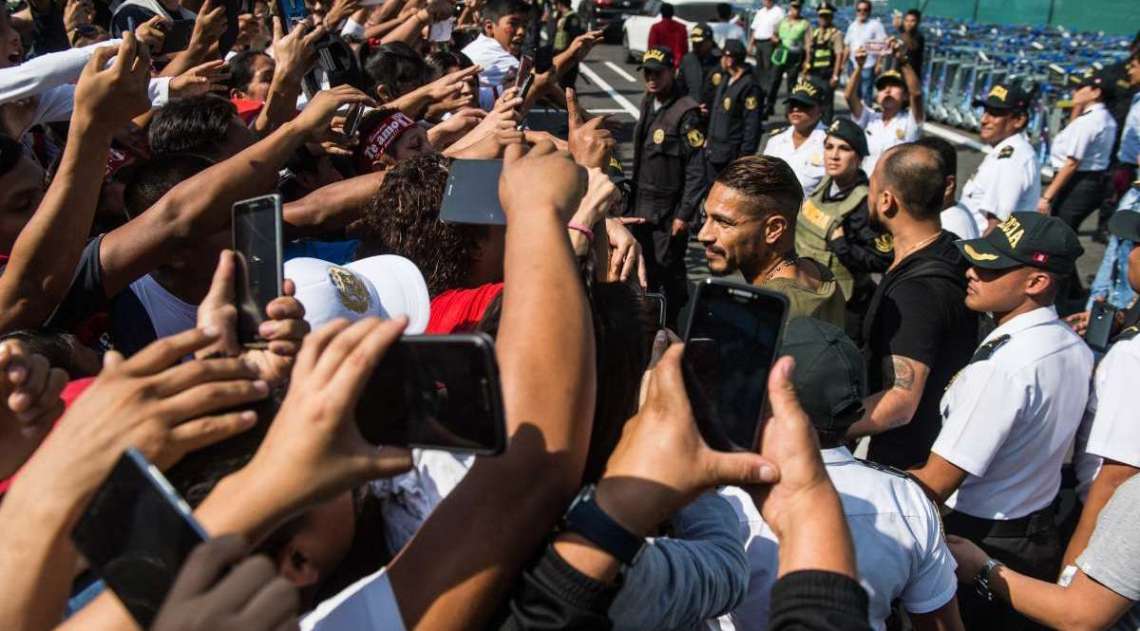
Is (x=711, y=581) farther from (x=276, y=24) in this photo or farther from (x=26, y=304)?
(x=276, y=24)

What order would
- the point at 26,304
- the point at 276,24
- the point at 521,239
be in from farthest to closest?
the point at 276,24
the point at 26,304
the point at 521,239

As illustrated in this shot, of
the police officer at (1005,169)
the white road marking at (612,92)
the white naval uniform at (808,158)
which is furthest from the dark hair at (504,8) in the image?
the white road marking at (612,92)

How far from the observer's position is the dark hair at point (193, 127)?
9.86 feet

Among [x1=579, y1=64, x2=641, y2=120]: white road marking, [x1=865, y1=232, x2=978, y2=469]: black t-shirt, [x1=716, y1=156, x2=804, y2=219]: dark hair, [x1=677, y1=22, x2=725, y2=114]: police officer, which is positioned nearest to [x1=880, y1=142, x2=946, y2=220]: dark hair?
[x1=865, y1=232, x2=978, y2=469]: black t-shirt

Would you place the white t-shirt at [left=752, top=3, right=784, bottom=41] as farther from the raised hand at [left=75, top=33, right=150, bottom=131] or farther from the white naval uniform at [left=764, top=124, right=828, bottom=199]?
the raised hand at [left=75, top=33, right=150, bottom=131]

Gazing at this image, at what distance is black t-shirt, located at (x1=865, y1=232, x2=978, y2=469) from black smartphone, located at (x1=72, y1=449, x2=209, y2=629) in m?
2.85

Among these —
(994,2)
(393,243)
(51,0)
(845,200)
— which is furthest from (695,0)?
(393,243)

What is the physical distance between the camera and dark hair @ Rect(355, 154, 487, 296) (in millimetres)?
2428

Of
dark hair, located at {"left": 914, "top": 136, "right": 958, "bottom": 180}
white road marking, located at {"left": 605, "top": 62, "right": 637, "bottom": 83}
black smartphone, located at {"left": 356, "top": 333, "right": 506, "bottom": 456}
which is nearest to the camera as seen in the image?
black smartphone, located at {"left": 356, "top": 333, "right": 506, "bottom": 456}

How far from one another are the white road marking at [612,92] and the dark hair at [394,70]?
8.19 metres

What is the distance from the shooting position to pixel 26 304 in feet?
6.98

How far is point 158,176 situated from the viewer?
264 centimetres

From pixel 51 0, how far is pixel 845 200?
6877 mm

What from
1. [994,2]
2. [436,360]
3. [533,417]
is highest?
[436,360]
